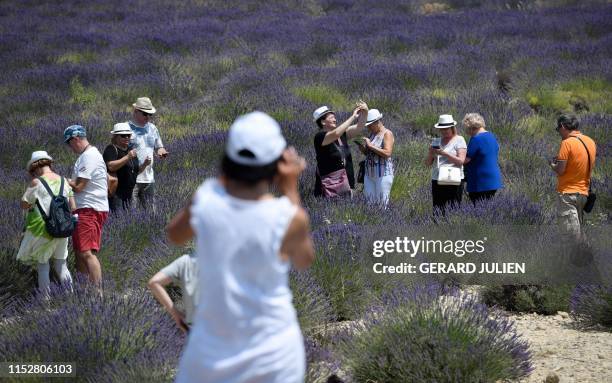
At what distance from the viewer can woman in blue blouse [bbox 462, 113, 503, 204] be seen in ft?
22.1

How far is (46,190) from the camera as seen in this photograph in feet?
17.4

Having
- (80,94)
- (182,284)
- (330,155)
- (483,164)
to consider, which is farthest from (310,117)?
(182,284)

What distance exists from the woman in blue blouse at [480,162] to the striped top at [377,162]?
66 centimetres

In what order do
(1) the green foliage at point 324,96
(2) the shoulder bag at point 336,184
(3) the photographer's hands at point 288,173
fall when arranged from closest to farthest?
(3) the photographer's hands at point 288,173 → (2) the shoulder bag at point 336,184 → (1) the green foliage at point 324,96

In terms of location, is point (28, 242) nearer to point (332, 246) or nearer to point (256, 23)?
point (332, 246)

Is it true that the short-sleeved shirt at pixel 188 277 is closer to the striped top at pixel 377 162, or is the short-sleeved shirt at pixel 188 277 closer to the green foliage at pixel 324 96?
the striped top at pixel 377 162

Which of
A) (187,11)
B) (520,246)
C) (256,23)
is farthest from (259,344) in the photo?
(187,11)

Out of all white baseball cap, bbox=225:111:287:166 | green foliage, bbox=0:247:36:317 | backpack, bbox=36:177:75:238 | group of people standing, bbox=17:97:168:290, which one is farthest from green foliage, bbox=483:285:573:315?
white baseball cap, bbox=225:111:287:166

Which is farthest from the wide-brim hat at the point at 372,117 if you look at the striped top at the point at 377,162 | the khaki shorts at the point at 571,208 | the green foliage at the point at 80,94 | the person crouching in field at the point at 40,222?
the green foliage at the point at 80,94

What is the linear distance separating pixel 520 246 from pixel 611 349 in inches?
60.0

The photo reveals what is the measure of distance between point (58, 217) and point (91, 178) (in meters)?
0.56

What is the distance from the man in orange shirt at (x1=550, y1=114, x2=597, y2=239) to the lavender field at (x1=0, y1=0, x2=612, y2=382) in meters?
0.19

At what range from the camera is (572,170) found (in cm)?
643

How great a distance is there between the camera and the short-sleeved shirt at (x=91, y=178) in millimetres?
5699
